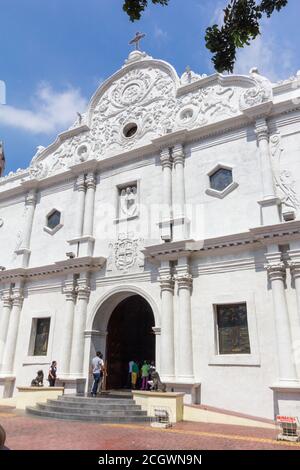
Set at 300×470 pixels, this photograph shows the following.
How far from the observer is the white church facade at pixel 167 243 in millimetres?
10758

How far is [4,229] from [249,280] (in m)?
13.1

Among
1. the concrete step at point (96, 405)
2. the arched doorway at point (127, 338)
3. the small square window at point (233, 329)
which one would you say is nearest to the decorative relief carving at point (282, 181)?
the small square window at point (233, 329)

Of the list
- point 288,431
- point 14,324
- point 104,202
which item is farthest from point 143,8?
point 14,324

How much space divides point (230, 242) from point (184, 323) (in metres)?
3.05

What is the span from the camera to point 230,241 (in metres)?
11.8

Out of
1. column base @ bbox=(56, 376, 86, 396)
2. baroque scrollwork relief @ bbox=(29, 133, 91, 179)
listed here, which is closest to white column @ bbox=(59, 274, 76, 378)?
column base @ bbox=(56, 376, 86, 396)

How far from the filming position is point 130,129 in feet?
54.2

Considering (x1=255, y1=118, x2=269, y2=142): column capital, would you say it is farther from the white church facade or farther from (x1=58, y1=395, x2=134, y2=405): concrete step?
(x1=58, y1=395, x2=134, y2=405): concrete step

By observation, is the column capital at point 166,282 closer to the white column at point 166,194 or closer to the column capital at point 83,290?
the white column at point 166,194

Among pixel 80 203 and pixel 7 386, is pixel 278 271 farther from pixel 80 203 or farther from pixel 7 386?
pixel 7 386

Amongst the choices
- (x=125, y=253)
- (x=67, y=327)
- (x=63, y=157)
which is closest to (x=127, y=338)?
(x=67, y=327)

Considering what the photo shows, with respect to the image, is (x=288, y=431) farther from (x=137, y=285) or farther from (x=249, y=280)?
(x=137, y=285)

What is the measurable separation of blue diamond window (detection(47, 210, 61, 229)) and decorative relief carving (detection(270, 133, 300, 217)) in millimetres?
9885
